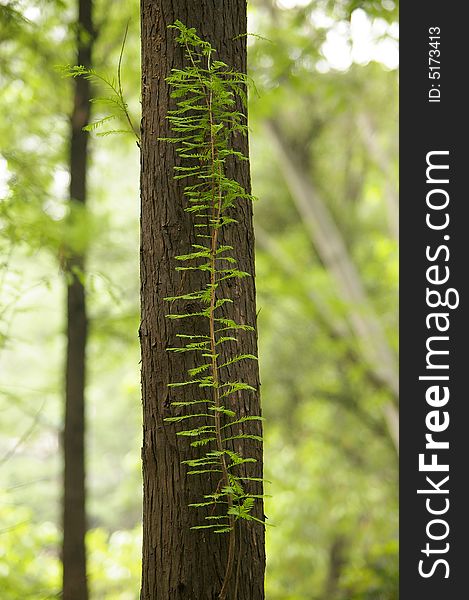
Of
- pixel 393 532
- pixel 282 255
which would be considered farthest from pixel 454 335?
pixel 393 532

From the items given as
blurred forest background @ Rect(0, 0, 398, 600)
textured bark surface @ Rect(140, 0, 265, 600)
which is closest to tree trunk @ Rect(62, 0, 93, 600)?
blurred forest background @ Rect(0, 0, 398, 600)

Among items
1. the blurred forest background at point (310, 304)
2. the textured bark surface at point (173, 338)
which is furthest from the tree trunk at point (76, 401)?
the textured bark surface at point (173, 338)

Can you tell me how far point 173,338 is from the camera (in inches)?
76.2

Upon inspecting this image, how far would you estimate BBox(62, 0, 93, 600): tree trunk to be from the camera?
3.63 m

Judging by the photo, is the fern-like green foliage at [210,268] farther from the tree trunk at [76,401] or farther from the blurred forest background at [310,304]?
the blurred forest background at [310,304]

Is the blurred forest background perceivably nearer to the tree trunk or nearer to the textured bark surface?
the tree trunk

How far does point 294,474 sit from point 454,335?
6.51 metres

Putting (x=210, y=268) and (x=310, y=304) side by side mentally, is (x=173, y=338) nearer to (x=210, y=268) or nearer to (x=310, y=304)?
(x=210, y=268)

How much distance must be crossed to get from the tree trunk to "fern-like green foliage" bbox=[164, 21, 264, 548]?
1.71 meters

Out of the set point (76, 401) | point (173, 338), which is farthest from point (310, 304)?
point (173, 338)

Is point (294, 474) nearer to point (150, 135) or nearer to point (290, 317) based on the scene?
point (290, 317)

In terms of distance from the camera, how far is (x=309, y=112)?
8023 mm

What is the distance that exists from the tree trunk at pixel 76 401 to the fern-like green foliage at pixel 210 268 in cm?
171

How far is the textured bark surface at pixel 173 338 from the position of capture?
1.88 m
